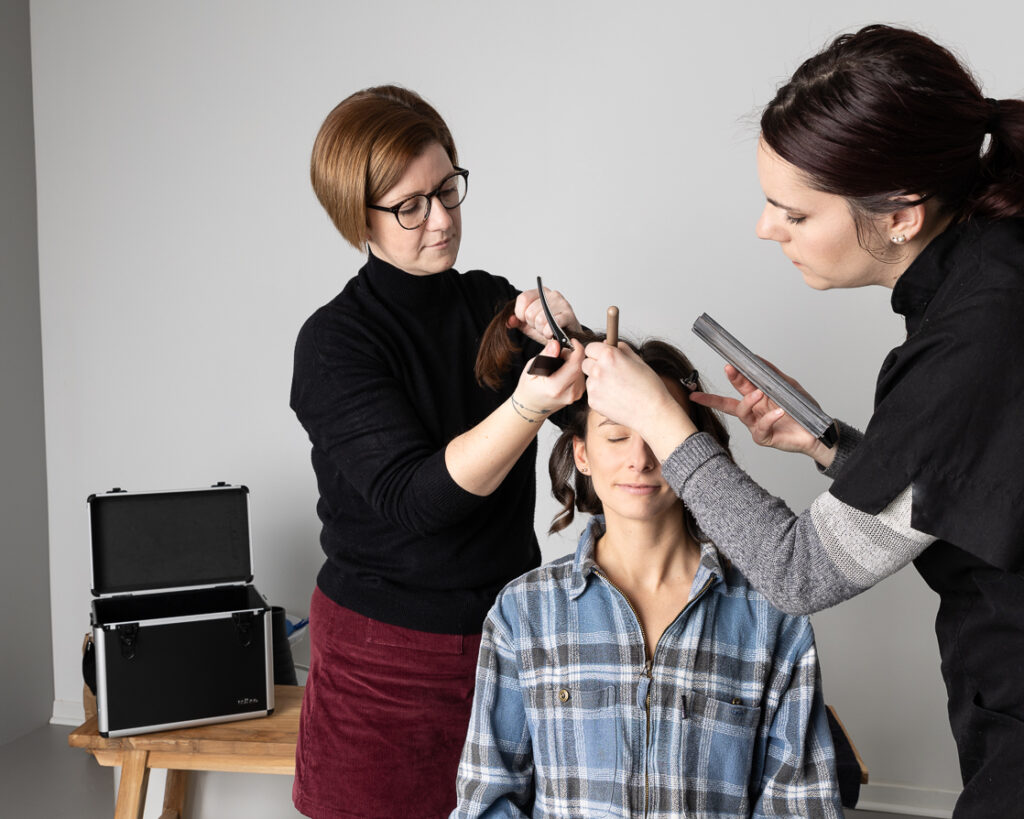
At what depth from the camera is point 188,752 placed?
96.8 inches

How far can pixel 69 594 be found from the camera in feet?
12.0

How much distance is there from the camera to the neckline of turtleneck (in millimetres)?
1670

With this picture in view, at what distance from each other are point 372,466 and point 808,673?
2.39 ft

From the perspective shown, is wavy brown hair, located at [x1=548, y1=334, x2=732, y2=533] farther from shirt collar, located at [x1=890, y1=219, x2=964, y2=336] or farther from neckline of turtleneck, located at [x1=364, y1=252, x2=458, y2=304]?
shirt collar, located at [x1=890, y1=219, x2=964, y2=336]

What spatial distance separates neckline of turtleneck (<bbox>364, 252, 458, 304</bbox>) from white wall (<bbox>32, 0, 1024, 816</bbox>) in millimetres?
1353

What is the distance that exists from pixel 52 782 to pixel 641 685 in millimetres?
2506

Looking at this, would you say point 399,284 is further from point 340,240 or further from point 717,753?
point 340,240

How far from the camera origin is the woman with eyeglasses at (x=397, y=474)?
5.06ft

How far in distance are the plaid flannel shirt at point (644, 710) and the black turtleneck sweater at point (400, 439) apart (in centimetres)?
11

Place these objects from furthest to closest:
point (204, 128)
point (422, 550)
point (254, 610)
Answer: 1. point (204, 128)
2. point (254, 610)
3. point (422, 550)

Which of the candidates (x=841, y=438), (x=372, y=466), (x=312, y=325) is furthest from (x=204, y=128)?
Result: (x=841, y=438)

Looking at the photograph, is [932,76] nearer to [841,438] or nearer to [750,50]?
[841,438]

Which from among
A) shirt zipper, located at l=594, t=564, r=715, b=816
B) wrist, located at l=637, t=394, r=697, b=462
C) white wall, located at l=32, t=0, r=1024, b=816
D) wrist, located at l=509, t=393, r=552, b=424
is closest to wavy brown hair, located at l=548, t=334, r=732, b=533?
shirt zipper, located at l=594, t=564, r=715, b=816

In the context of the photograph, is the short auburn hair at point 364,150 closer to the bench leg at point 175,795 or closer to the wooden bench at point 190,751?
the wooden bench at point 190,751
